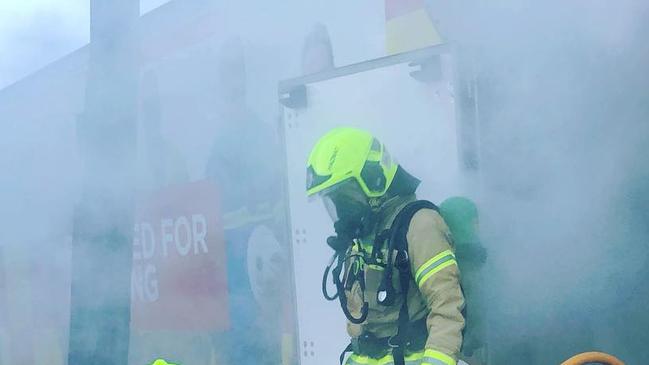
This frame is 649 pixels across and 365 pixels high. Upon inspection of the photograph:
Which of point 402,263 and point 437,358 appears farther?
point 402,263

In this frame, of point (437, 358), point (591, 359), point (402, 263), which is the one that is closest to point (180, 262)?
point (402, 263)

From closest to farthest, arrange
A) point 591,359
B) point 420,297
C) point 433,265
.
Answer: point 591,359 → point 433,265 → point 420,297

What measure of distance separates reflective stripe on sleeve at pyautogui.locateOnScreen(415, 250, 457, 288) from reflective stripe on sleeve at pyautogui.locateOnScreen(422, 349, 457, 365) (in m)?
0.15

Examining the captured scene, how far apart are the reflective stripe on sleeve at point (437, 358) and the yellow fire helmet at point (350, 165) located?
38 centimetres

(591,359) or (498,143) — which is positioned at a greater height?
(498,143)

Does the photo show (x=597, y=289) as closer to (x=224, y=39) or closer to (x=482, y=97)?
(x=482, y=97)

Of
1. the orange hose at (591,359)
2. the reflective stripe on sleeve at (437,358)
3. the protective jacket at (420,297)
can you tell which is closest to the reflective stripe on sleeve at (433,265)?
the protective jacket at (420,297)

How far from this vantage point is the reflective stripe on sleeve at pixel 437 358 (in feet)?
5.76

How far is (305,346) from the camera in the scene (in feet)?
8.05

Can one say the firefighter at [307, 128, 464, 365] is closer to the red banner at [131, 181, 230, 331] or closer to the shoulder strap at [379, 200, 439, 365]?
the shoulder strap at [379, 200, 439, 365]

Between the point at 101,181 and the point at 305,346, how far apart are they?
41.1 inches

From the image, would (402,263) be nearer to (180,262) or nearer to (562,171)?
(562,171)

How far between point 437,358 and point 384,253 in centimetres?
27

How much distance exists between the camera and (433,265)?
183 cm
